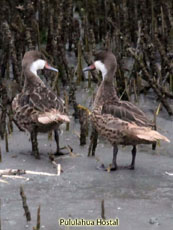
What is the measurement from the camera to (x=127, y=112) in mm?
5121

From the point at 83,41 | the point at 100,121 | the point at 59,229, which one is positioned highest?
the point at 83,41

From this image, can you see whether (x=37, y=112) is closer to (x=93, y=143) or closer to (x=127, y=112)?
(x=93, y=143)

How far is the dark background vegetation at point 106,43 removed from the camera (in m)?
6.35

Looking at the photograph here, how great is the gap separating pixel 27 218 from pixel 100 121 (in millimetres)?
1413

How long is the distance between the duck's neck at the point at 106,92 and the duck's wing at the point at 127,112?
0.37 ft

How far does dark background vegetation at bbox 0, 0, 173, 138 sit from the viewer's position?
20.8 feet

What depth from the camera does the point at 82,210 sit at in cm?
421

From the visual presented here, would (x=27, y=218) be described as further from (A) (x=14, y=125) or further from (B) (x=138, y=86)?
(B) (x=138, y=86)

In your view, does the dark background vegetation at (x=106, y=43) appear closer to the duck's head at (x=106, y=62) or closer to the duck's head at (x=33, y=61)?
the duck's head at (x=33, y=61)

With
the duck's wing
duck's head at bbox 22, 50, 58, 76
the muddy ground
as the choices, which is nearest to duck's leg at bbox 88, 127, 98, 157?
the muddy ground

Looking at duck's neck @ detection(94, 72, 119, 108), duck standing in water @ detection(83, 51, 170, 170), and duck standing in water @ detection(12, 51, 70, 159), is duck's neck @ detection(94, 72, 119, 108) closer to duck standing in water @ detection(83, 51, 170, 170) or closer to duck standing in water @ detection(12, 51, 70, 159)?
duck standing in water @ detection(83, 51, 170, 170)

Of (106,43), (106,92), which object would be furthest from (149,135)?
(106,43)

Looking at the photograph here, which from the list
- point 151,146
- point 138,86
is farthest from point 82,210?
point 138,86

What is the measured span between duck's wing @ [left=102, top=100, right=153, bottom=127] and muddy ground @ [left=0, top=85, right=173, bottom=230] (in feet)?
1.24
